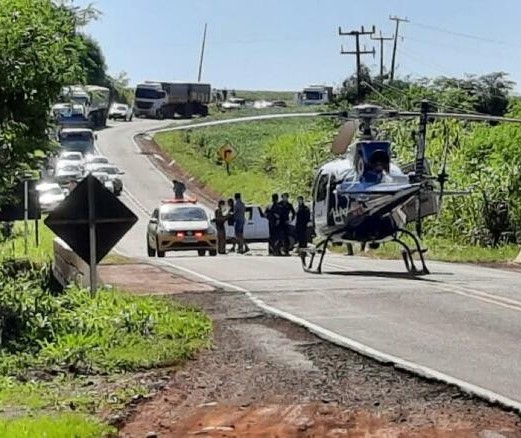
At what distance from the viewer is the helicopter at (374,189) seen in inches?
888

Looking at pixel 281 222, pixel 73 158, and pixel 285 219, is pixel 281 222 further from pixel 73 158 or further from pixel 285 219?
pixel 73 158

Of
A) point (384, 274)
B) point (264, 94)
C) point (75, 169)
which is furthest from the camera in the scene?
point (264, 94)

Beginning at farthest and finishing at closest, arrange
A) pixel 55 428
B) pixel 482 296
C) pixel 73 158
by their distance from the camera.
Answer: pixel 73 158, pixel 482 296, pixel 55 428

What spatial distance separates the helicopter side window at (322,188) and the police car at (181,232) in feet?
34.5

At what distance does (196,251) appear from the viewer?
1437 inches

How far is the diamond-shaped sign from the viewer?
15.1m

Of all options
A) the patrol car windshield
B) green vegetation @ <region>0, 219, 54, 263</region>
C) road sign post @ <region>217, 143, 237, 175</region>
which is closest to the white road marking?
green vegetation @ <region>0, 219, 54, 263</region>

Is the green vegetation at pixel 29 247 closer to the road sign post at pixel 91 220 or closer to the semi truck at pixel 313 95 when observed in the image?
the road sign post at pixel 91 220

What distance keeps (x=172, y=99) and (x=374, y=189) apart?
2781 inches

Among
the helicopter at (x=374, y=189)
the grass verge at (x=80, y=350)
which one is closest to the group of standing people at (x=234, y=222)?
the helicopter at (x=374, y=189)

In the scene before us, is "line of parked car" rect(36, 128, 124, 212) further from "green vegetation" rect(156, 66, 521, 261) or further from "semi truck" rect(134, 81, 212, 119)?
"semi truck" rect(134, 81, 212, 119)

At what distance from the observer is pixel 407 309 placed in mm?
15914

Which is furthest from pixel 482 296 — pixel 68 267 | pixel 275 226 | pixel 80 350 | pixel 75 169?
pixel 75 169

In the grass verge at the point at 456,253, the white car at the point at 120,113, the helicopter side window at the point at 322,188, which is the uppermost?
the white car at the point at 120,113
